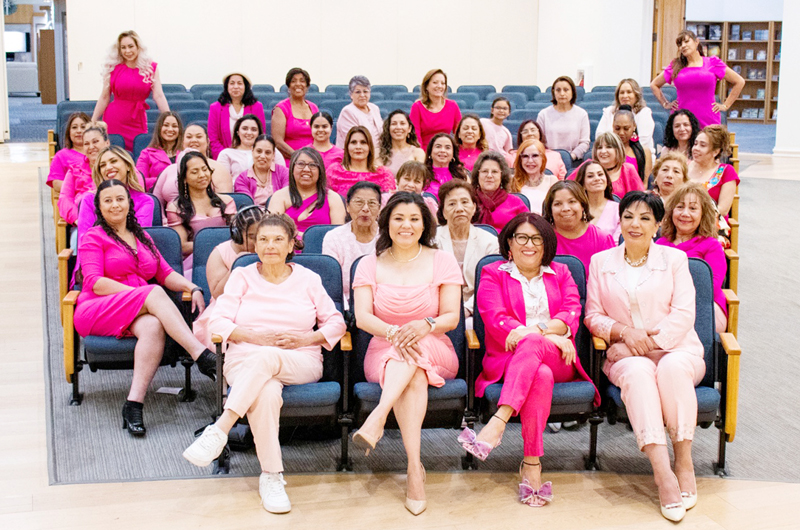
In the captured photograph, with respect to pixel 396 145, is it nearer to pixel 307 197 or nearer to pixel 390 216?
pixel 307 197

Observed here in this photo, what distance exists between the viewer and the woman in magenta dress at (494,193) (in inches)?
167

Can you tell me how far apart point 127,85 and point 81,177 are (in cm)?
144

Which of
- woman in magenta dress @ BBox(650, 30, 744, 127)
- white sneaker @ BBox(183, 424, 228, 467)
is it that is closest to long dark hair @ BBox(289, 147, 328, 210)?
white sneaker @ BBox(183, 424, 228, 467)

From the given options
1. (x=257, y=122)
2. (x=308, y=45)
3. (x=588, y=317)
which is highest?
(x=308, y=45)

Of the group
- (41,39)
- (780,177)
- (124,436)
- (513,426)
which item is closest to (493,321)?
(513,426)

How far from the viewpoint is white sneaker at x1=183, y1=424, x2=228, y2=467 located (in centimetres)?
283

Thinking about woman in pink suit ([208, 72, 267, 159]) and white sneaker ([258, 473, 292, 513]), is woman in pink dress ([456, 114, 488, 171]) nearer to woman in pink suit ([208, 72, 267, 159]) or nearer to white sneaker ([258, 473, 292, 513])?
woman in pink suit ([208, 72, 267, 159])

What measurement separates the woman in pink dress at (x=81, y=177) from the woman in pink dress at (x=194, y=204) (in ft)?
1.96

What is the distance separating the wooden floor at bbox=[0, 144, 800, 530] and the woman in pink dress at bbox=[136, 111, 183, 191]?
2053 millimetres

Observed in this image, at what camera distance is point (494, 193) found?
4.27 meters

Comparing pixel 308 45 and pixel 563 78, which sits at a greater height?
pixel 308 45

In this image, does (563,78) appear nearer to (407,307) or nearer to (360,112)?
(360,112)

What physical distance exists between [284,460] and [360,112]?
Result: 11.0 ft

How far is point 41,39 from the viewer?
18.5m
